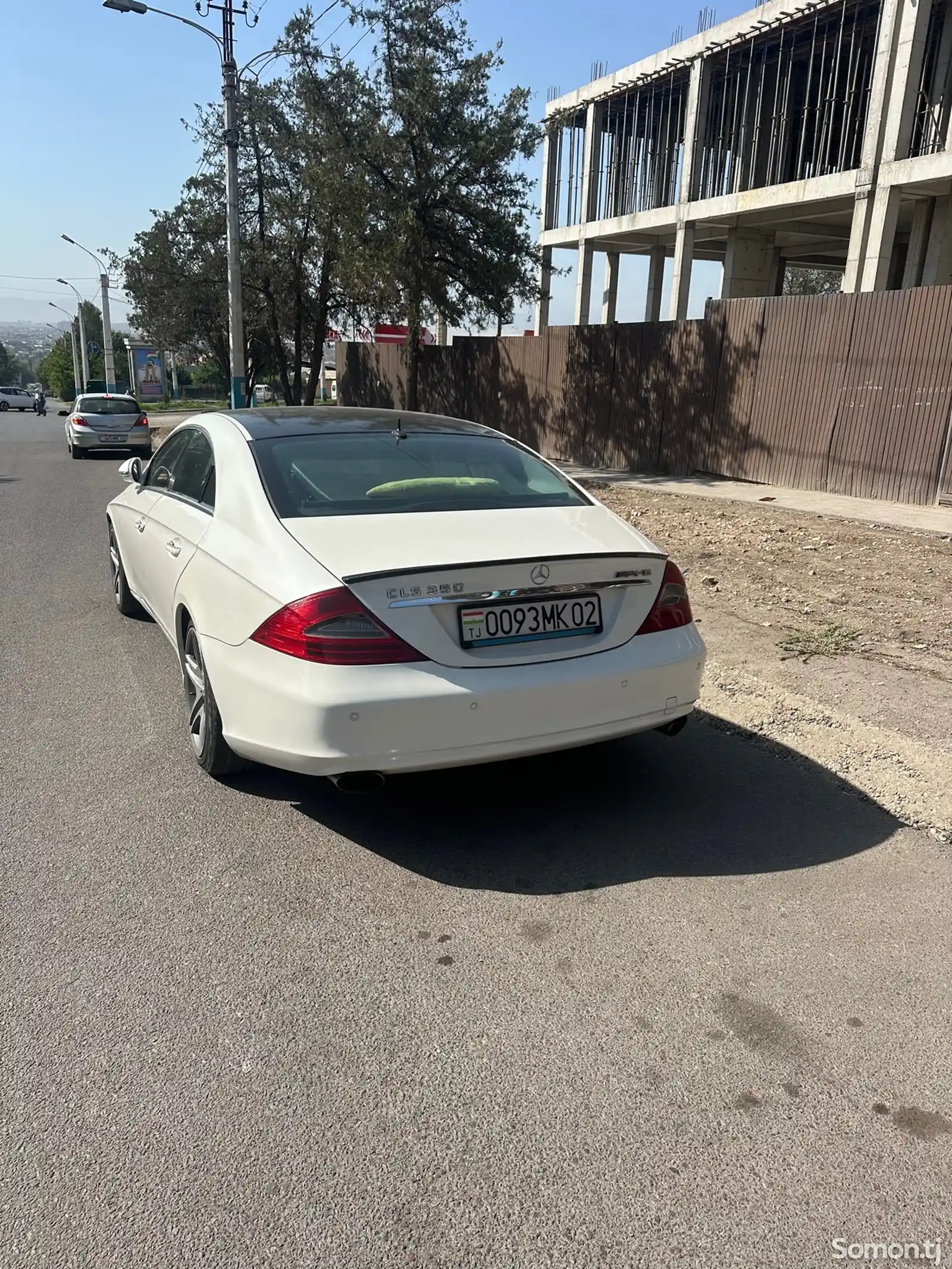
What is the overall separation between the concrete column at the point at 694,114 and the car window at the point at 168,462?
23.3 meters

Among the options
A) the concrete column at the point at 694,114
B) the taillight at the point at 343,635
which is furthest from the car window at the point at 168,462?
the concrete column at the point at 694,114

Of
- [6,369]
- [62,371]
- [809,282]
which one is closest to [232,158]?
[809,282]

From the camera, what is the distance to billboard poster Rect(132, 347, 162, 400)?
78.5m

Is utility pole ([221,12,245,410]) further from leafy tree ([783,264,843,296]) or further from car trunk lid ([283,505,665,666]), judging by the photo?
leafy tree ([783,264,843,296])

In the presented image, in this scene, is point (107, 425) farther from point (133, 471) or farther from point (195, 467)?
point (195, 467)

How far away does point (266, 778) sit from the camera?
4.02m

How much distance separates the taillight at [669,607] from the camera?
11.8ft

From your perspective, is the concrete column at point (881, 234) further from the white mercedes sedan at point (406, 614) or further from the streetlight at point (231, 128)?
the white mercedes sedan at point (406, 614)

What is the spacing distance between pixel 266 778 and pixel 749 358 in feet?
38.4

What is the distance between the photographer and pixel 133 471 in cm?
593

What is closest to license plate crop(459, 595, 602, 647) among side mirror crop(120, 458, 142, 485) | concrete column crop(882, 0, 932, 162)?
side mirror crop(120, 458, 142, 485)

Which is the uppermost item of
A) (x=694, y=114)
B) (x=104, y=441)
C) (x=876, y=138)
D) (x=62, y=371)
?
(x=694, y=114)

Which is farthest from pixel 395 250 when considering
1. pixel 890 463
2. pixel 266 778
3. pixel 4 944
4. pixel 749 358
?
pixel 4 944

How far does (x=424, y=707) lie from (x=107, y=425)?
68.6 ft
